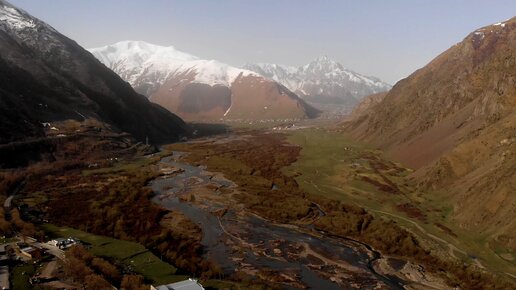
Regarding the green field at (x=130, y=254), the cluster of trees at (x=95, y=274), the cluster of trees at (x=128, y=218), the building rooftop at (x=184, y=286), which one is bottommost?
the cluster of trees at (x=128, y=218)

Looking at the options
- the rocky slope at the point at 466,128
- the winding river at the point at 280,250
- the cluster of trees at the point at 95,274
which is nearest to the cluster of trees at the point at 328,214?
the winding river at the point at 280,250

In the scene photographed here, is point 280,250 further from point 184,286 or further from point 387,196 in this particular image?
point 387,196

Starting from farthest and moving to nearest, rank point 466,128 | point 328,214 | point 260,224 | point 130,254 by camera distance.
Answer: point 466,128 → point 328,214 → point 260,224 → point 130,254

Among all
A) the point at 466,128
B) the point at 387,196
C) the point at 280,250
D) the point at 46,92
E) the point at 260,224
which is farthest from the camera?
the point at 46,92

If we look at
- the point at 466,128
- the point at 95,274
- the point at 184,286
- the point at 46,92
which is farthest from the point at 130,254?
the point at 46,92

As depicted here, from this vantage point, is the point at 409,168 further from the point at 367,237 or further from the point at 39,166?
the point at 39,166

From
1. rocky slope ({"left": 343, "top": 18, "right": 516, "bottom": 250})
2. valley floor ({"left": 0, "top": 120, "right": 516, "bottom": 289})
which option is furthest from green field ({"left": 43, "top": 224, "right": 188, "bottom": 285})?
rocky slope ({"left": 343, "top": 18, "right": 516, "bottom": 250})

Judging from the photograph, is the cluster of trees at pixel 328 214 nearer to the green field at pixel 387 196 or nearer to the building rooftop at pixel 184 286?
the green field at pixel 387 196
